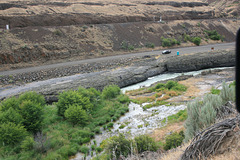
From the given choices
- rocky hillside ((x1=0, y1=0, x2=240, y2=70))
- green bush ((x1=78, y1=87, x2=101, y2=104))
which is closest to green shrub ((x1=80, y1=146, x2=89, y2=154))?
green bush ((x1=78, y1=87, x2=101, y2=104))

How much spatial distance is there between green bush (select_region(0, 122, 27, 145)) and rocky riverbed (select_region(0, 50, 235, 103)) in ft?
32.4

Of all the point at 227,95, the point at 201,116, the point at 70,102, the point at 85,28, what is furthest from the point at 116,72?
the point at 85,28

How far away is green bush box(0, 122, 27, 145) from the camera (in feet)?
37.5

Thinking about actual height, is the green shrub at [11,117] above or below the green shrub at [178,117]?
above

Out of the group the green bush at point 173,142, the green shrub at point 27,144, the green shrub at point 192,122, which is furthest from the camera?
the green shrub at point 27,144

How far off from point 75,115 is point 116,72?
1486 centimetres

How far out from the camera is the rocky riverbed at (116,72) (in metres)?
24.2

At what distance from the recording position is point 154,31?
53.2m

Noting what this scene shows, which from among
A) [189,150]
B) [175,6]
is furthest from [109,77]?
[175,6]

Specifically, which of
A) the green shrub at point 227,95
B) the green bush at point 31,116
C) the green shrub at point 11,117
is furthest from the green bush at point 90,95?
the green shrub at point 227,95

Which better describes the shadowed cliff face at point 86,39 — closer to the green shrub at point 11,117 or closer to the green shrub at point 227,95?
the green shrub at point 11,117

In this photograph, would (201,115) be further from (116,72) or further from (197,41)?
(197,41)

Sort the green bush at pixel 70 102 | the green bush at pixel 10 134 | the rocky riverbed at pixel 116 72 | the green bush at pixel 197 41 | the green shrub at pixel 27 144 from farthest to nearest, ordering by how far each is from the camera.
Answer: the green bush at pixel 197 41 < the rocky riverbed at pixel 116 72 < the green bush at pixel 70 102 < the green bush at pixel 10 134 < the green shrub at pixel 27 144

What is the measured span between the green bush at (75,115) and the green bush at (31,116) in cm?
192
